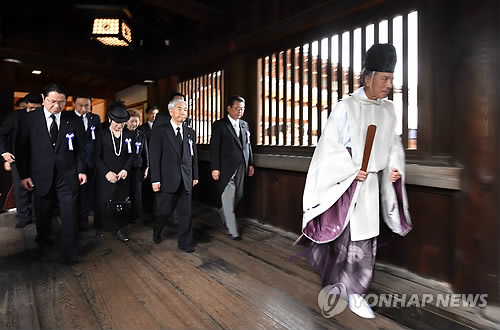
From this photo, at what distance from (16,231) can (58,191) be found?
6.18 feet

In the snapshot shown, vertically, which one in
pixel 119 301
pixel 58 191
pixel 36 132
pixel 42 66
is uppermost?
pixel 42 66

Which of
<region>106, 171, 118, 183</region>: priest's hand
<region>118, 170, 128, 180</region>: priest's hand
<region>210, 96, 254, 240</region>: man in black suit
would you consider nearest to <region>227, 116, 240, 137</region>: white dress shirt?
<region>210, 96, 254, 240</region>: man in black suit

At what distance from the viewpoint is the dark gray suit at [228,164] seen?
12.4ft

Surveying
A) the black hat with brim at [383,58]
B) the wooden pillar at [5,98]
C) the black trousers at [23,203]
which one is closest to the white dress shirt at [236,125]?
the black hat with brim at [383,58]

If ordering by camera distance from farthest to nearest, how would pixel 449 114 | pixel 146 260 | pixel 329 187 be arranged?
pixel 146 260
pixel 449 114
pixel 329 187

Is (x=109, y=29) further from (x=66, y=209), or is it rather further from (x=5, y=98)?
(x=5, y=98)

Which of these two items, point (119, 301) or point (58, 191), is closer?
point (119, 301)

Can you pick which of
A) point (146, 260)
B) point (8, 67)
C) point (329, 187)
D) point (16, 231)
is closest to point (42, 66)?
point (8, 67)

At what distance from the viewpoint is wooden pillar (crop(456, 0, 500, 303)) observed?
209 centimetres

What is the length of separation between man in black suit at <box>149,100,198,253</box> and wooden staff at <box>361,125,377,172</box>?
6.37ft

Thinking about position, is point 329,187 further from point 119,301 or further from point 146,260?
point 146,260

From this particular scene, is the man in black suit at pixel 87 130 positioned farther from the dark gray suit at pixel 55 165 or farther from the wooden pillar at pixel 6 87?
the wooden pillar at pixel 6 87

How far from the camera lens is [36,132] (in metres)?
2.88
